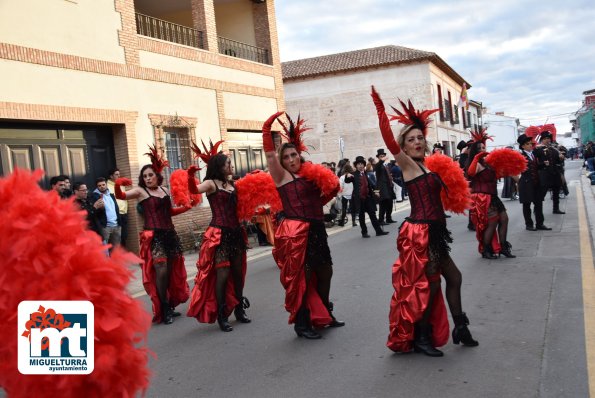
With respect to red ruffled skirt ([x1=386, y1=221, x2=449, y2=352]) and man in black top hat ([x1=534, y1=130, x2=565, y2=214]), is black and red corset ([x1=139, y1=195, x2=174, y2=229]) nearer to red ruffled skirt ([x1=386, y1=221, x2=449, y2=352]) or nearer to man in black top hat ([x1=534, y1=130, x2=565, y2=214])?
red ruffled skirt ([x1=386, y1=221, x2=449, y2=352])

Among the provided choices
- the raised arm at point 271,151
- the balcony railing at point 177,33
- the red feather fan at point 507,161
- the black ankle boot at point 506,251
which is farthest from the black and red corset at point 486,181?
the balcony railing at point 177,33

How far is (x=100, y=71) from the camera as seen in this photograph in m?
12.1

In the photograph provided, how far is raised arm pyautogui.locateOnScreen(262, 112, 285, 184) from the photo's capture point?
496cm

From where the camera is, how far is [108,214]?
1033 cm

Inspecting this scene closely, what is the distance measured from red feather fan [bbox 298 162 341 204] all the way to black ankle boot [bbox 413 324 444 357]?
1.49 metres

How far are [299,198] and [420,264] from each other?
4.45 feet

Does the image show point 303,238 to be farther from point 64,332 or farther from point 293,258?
point 64,332

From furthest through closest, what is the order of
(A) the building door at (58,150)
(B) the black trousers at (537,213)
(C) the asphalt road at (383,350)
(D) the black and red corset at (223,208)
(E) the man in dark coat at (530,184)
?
(B) the black trousers at (537,213), (E) the man in dark coat at (530,184), (A) the building door at (58,150), (D) the black and red corset at (223,208), (C) the asphalt road at (383,350)

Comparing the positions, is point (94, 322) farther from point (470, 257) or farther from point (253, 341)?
point (470, 257)

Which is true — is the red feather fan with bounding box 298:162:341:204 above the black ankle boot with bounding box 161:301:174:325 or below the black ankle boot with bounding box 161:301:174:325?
above

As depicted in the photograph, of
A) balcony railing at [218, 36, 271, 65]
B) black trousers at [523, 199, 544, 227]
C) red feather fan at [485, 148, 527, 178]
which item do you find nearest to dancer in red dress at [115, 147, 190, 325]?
red feather fan at [485, 148, 527, 178]

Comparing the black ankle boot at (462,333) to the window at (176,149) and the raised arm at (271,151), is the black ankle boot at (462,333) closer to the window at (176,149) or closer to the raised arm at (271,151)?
the raised arm at (271,151)

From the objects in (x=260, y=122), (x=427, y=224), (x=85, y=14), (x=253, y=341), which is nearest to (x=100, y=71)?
(x=85, y=14)

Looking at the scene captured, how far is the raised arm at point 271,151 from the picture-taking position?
4.96 meters
